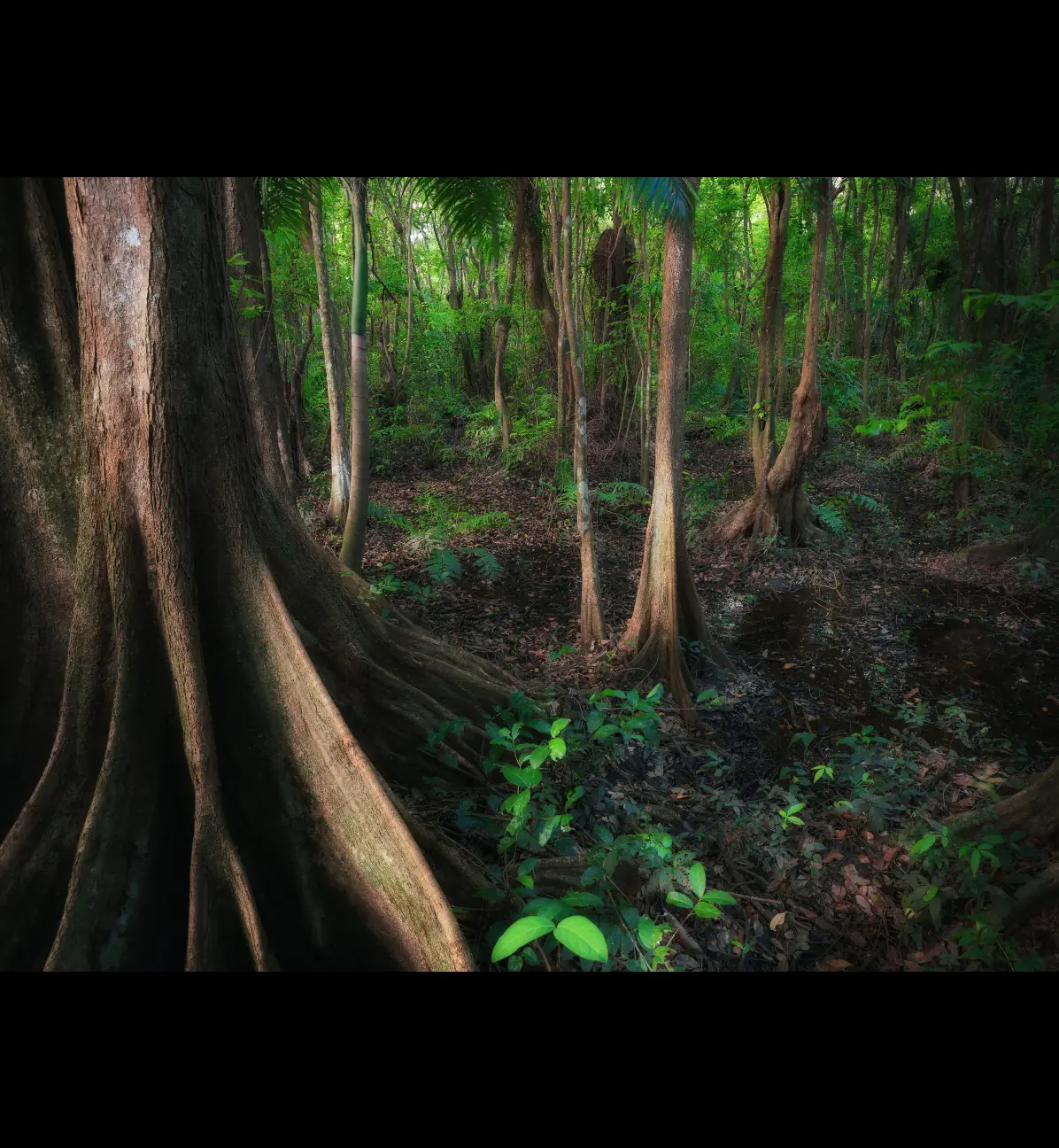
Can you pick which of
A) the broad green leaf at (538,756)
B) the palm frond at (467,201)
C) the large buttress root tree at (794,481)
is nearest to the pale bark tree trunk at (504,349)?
the large buttress root tree at (794,481)

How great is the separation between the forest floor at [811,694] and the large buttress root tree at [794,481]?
43cm

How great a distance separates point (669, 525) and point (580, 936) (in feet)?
14.8

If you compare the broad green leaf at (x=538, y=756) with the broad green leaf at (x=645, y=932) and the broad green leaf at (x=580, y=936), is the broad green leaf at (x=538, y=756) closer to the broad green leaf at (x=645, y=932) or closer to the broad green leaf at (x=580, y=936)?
the broad green leaf at (x=645, y=932)

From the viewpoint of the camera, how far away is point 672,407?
5.61m

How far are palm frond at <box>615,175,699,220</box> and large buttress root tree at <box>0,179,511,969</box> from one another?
311 cm

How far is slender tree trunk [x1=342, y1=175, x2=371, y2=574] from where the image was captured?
6.31 meters

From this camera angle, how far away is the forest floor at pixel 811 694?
3145 millimetres

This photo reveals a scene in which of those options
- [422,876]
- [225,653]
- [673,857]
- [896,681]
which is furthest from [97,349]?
[896,681]

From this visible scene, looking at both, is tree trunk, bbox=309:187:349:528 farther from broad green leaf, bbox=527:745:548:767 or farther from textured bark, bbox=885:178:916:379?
textured bark, bbox=885:178:916:379

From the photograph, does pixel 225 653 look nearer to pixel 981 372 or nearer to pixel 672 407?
pixel 672 407

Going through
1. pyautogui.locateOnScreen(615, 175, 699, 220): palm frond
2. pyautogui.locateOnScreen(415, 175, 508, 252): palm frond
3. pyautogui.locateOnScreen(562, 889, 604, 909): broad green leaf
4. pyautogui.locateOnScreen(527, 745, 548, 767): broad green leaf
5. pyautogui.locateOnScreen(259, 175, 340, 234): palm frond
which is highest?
pyautogui.locateOnScreen(259, 175, 340, 234): palm frond

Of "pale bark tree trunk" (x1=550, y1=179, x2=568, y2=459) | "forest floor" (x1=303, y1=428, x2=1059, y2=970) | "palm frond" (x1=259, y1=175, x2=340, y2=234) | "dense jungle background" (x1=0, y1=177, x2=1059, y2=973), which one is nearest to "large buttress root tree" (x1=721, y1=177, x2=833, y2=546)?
"forest floor" (x1=303, y1=428, x2=1059, y2=970)

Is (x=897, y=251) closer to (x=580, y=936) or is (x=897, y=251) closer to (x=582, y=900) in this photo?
(x=582, y=900)

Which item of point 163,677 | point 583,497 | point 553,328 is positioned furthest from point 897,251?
point 163,677
